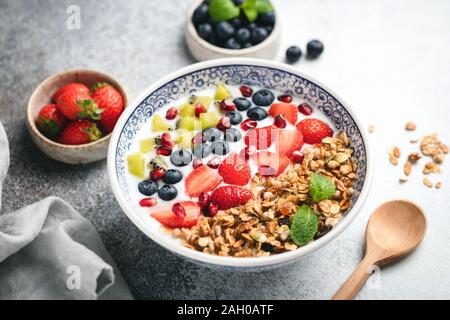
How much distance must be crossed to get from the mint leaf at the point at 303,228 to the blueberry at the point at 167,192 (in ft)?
1.22

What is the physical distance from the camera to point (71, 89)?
6.90 ft

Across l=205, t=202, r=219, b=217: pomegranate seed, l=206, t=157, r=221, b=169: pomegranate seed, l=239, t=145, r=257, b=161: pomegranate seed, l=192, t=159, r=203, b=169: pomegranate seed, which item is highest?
l=239, t=145, r=257, b=161: pomegranate seed

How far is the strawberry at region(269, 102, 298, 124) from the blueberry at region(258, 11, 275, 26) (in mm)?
530

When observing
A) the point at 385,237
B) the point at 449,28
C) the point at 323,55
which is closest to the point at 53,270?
the point at 385,237

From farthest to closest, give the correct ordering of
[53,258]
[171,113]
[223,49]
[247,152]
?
1. [223,49]
2. [171,113]
3. [247,152]
4. [53,258]

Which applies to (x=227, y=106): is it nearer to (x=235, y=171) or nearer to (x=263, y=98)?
(x=263, y=98)

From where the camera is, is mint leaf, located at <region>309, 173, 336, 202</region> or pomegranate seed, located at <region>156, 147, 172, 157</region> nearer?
mint leaf, located at <region>309, 173, 336, 202</region>

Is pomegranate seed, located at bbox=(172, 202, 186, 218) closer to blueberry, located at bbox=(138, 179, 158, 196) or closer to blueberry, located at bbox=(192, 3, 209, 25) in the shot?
blueberry, located at bbox=(138, 179, 158, 196)

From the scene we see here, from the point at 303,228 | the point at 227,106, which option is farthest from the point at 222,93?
the point at 303,228

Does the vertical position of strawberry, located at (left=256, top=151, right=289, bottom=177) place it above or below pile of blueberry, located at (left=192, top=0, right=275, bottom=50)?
below

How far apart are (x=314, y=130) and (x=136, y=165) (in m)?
0.58

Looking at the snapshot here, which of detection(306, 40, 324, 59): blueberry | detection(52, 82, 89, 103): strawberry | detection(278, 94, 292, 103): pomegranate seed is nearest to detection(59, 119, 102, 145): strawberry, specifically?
detection(52, 82, 89, 103): strawberry

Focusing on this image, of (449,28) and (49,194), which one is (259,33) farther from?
(49,194)

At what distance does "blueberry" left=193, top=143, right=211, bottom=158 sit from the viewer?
1.86 meters
